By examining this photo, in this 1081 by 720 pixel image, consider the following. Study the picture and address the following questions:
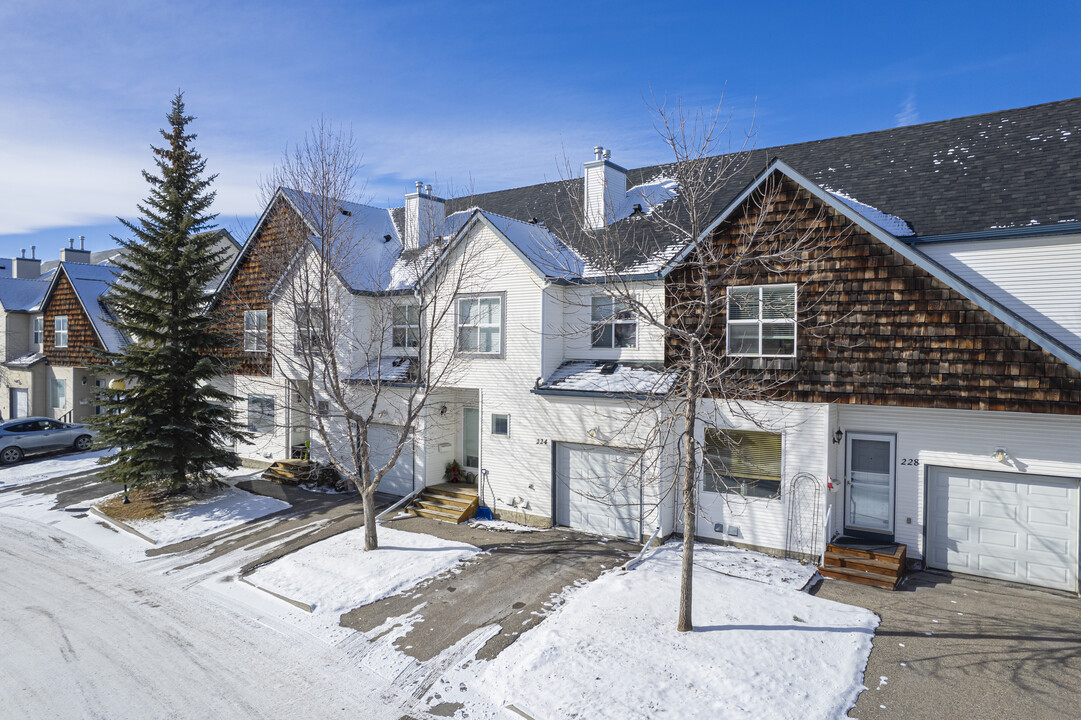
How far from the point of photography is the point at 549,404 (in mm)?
16062

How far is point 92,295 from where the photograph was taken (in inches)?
1161

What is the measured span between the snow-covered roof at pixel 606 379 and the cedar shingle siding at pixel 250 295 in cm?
1042

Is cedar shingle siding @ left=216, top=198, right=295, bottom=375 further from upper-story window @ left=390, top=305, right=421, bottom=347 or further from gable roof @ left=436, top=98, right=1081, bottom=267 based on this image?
gable roof @ left=436, top=98, right=1081, bottom=267

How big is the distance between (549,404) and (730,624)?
7169 mm

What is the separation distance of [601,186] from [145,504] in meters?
16.5

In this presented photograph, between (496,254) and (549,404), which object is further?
(496,254)

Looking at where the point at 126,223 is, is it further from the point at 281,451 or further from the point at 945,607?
the point at 945,607

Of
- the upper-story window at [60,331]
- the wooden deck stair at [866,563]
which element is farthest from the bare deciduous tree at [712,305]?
the upper-story window at [60,331]

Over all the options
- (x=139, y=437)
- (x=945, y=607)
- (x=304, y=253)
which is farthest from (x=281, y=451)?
(x=945, y=607)

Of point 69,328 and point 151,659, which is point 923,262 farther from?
point 69,328

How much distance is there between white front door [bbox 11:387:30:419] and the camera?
3197 cm

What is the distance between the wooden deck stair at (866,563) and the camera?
39.1ft

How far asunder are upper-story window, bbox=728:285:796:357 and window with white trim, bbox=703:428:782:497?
72.8 inches

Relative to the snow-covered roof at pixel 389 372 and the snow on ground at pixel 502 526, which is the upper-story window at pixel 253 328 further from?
the snow on ground at pixel 502 526
